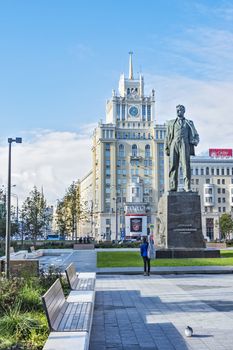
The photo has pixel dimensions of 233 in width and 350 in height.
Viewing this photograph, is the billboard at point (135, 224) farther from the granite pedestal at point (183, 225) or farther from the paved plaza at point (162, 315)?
the paved plaza at point (162, 315)

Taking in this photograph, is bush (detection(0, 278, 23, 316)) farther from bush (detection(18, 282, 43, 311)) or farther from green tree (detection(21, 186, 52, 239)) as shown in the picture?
green tree (detection(21, 186, 52, 239))

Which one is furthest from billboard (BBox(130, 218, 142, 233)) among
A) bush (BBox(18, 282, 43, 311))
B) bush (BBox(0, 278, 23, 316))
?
bush (BBox(0, 278, 23, 316))

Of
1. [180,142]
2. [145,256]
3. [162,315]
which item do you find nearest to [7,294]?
[162,315]

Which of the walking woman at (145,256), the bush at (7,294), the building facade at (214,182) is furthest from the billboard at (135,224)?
the bush at (7,294)

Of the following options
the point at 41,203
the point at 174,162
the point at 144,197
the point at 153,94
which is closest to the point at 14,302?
the point at 174,162

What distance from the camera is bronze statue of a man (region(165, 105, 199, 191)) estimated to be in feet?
102

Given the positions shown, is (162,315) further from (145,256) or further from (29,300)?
(145,256)

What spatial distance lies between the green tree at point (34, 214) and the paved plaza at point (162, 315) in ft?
156

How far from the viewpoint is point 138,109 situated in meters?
139

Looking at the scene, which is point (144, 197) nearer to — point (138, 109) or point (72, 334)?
point (138, 109)

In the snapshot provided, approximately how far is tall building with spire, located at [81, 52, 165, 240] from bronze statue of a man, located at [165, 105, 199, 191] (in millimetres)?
94183

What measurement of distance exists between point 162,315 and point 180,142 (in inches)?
809

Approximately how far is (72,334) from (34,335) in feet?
2.43

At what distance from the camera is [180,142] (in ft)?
102
